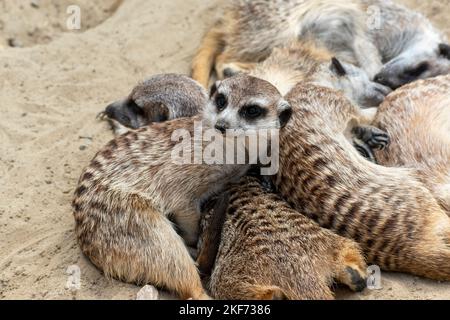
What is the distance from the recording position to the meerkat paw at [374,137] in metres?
3.00

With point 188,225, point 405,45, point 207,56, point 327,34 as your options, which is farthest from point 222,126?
point 405,45

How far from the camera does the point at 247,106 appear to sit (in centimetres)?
265

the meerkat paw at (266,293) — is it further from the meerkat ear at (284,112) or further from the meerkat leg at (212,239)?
the meerkat ear at (284,112)

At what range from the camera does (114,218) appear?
2557mm

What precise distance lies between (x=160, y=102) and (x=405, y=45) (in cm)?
167

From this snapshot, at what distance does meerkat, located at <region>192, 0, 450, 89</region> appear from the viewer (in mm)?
4055

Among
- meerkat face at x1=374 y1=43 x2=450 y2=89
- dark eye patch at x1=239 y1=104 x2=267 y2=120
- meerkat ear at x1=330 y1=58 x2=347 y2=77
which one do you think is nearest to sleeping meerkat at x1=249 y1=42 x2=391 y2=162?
meerkat ear at x1=330 y1=58 x2=347 y2=77

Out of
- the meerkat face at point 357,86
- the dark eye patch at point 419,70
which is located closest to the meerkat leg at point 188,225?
the meerkat face at point 357,86

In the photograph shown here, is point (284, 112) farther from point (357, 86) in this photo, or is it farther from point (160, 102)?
point (357, 86)

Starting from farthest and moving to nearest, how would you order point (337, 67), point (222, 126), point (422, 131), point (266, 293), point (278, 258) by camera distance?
point (337, 67), point (422, 131), point (222, 126), point (278, 258), point (266, 293)

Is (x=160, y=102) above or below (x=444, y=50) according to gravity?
below

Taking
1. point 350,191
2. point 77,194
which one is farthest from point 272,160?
point 77,194
